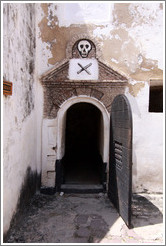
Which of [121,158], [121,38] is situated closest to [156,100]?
[121,38]

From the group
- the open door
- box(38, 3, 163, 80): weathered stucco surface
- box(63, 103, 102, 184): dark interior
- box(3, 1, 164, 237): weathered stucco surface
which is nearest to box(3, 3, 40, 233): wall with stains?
box(3, 1, 164, 237): weathered stucco surface

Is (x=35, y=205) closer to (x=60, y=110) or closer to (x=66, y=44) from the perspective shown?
(x=60, y=110)

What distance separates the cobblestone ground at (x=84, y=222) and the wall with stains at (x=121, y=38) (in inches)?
57.3

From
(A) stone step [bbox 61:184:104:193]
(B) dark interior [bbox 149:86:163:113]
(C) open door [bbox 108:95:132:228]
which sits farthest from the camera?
(B) dark interior [bbox 149:86:163:113]

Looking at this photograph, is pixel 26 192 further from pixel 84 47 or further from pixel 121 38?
pixel 121 38

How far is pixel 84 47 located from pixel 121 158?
9.34ft

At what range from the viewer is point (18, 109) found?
3689 mm

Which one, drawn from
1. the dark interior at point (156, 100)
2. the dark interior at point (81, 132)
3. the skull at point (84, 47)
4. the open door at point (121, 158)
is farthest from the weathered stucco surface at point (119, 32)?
the dark interior at point (81, 132)

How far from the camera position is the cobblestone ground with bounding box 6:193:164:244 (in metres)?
3.29

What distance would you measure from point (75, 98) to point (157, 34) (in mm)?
2589

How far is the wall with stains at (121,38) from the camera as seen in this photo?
4.96 meters

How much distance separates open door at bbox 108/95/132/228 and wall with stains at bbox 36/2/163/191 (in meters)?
0.96

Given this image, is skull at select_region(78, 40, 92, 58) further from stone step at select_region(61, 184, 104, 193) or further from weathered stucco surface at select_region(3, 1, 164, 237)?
stone step at select_region(61, 184, 104, 193)

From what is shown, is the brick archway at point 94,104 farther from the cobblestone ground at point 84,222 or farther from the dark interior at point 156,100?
the dark interior at point 156,100
